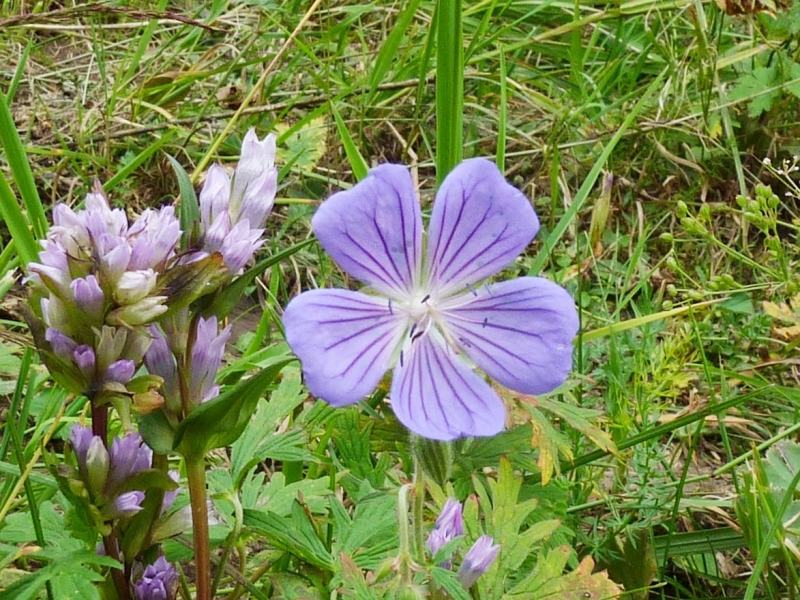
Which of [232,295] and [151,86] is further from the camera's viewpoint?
[151,86]

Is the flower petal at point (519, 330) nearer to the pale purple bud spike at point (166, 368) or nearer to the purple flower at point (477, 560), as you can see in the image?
the purple flower at point (477, 560)

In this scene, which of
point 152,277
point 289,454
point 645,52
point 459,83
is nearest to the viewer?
point 152,277

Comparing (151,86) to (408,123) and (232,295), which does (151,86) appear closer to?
(408,123)

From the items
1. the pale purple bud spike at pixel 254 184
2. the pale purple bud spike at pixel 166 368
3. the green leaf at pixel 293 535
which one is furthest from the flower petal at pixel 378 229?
the green leaf at pixel 293 535

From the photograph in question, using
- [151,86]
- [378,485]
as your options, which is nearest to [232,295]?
[378,485]

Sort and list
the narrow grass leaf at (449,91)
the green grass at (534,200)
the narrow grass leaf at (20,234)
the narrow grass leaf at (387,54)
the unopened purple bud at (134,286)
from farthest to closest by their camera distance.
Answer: the narrow grass leaf at (387,54), the narrow grass leaf at (449,91), the narrow grass leaf at (20,234), the green grass at (534,200), the unopened purple bud at (134,286)

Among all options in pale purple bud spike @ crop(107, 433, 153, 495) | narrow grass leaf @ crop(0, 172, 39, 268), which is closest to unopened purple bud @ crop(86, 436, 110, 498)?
pale purple bud spike @ crop(107, 433, 153, 495)

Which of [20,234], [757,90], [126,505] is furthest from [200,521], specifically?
[757,90]

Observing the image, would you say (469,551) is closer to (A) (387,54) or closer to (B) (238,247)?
(B) (238,247)
